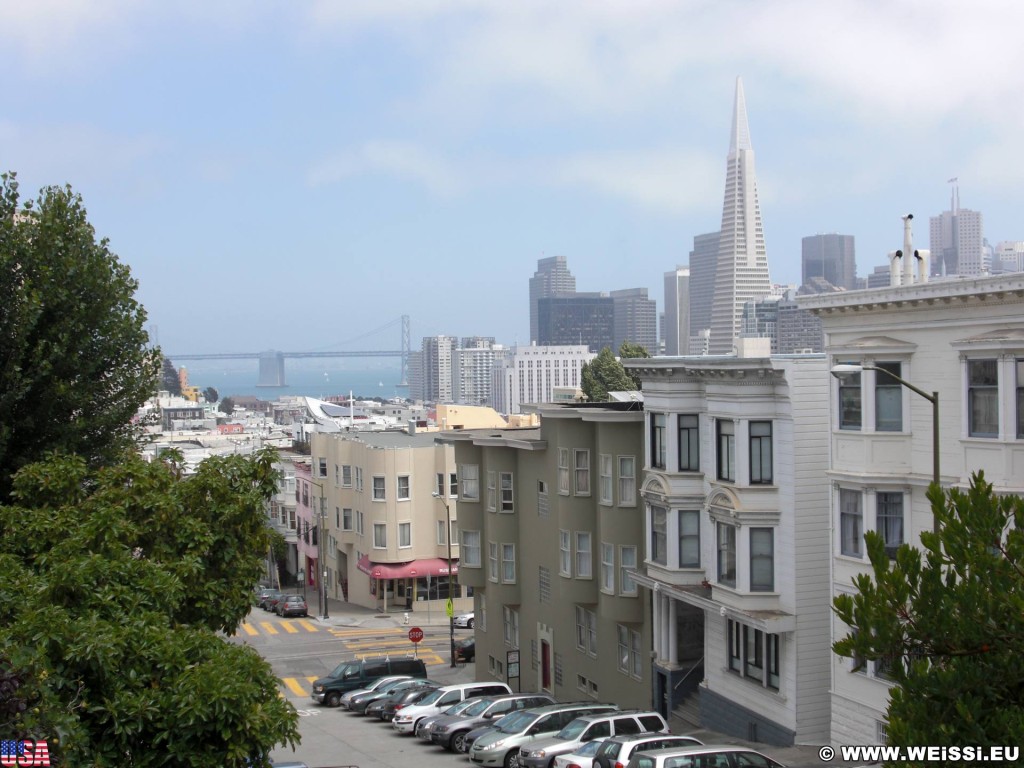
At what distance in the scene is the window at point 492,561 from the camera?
1714 inches

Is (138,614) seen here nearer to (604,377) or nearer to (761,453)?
(761,453)

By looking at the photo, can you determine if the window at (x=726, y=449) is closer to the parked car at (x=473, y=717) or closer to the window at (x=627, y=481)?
the window at (x=627, y=481)

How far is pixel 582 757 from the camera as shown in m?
25.1

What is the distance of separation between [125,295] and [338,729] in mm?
16081

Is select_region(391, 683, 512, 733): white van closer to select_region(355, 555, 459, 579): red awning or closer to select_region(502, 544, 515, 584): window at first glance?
select_region(502, 544, 515, 584): window

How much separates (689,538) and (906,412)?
9.09 meters

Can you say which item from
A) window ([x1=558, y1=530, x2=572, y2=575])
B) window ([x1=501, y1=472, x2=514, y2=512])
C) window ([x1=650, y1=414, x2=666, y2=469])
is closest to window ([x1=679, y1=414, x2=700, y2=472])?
window ([x1=650, y1=414, x2=666, y2=469])

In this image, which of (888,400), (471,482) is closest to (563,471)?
(471,482)

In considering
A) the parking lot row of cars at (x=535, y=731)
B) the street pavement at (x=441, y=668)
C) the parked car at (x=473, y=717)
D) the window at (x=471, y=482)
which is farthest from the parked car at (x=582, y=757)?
Answer: the window at (x=471, y=482)

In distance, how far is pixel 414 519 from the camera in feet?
215

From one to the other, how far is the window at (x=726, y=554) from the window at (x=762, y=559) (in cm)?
65

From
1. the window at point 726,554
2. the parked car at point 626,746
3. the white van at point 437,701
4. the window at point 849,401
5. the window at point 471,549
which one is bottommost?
the white van at point 437,701

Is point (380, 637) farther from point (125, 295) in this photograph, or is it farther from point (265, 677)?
point (265, 677)

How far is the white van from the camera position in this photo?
1341 inches
